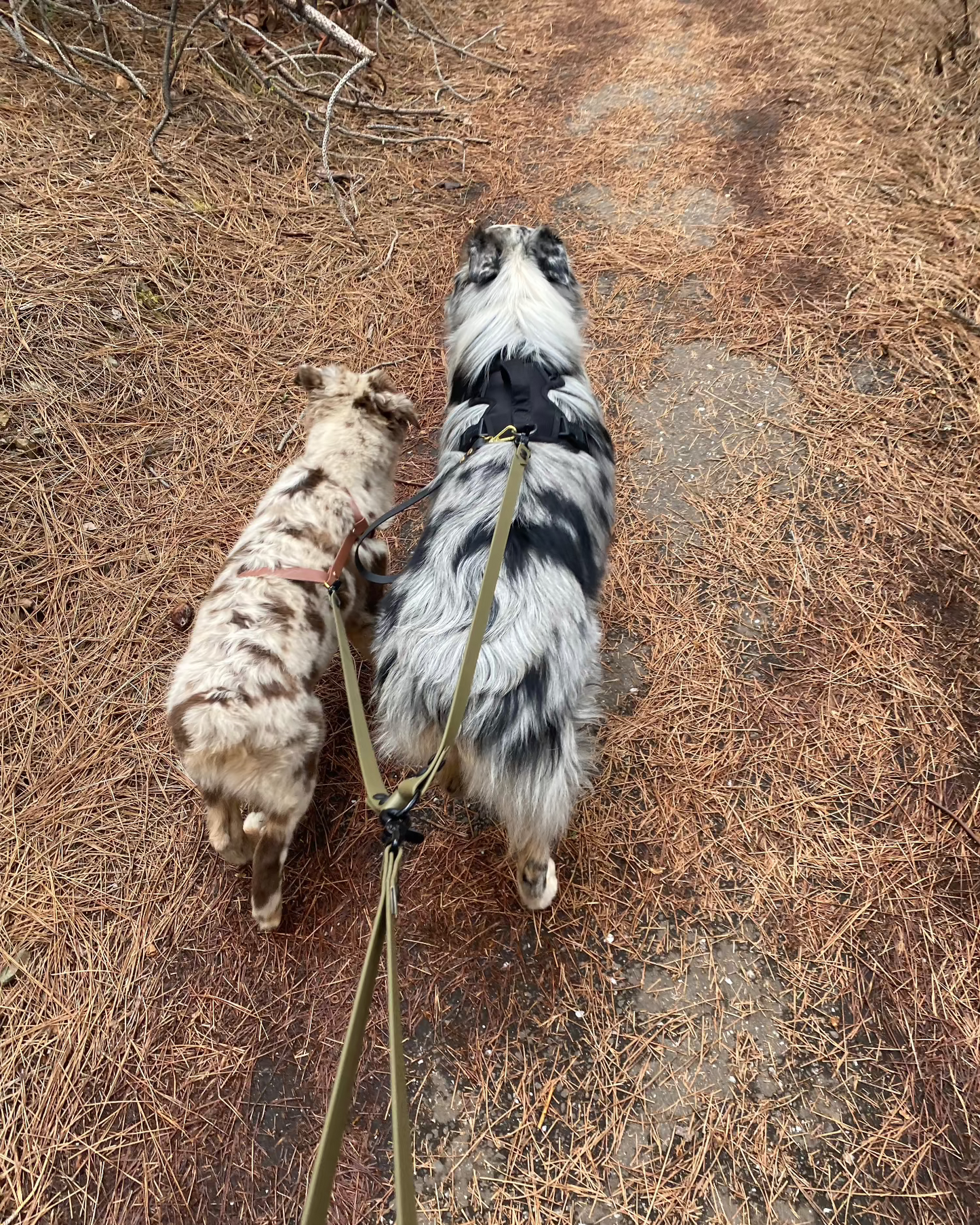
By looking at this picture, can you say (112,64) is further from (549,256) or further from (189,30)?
(549,256)

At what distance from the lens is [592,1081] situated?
2.14 metres

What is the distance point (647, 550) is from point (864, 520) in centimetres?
110

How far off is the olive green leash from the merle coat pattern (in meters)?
0.27

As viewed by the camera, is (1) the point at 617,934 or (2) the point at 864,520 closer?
(1) the point at 617,934

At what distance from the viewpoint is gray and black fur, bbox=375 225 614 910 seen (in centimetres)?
191

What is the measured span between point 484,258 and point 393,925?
295cm

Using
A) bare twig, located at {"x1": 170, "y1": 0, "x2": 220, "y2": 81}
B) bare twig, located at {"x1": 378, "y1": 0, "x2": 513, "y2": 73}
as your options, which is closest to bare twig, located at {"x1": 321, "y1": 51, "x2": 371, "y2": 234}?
bare twig, located at {"x1": 170, "y1": 0, "x2": 220, "y2": 81}

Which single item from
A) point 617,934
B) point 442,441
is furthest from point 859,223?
point 617,934

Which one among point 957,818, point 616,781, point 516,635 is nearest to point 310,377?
point 516,635

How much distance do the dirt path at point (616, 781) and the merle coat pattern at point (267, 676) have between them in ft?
1.15

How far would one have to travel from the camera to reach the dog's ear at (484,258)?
307 centimetres

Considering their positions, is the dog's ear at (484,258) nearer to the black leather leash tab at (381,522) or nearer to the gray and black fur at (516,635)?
the gray and black fur at (516,635)

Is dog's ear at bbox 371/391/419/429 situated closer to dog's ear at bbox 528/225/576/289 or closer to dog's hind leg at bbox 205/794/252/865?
dog's ear at bbox 528/225/576/289

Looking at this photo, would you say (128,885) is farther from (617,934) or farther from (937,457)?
(937,457)
